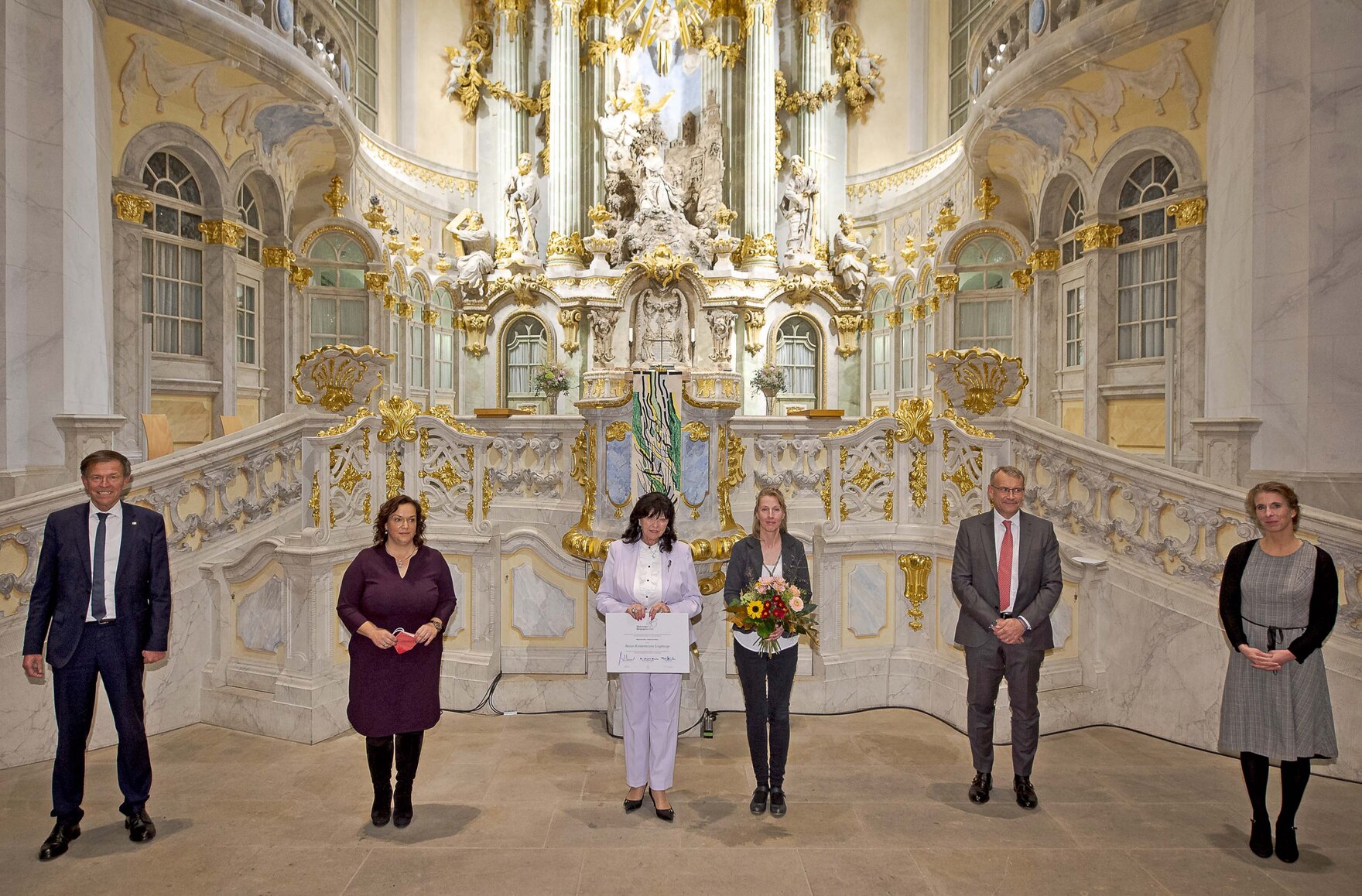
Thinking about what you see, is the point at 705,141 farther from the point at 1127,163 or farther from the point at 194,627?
the point at 194,627

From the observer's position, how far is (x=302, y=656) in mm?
5844

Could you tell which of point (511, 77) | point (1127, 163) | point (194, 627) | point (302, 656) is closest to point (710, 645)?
point (302, 656)

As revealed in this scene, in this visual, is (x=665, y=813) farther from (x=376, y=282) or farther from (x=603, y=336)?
(x=603, y=336)

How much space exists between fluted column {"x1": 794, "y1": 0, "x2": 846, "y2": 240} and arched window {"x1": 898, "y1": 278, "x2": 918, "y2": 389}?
113 inches

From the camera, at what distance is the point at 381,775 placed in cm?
428

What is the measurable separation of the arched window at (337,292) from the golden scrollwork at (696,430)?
1055 centimetres

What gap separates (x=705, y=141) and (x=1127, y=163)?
10.3 m

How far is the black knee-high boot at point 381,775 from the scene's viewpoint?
4.23 metres

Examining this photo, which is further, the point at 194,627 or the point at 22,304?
the point at 22,304

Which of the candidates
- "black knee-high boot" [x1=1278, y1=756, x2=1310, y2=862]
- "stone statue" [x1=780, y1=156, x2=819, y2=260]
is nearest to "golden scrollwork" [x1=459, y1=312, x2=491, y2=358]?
"stone statue" [x1=780, y1=156, x2=819, y2=260]

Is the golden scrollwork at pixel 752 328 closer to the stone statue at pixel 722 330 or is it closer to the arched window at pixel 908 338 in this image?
the stone statue at pixel 722 330

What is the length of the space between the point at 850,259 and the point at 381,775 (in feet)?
52.8

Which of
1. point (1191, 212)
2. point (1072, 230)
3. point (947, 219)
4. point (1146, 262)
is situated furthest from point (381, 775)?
point (947, 219)

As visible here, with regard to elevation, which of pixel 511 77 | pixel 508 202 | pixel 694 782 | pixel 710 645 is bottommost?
pixel 694 782
